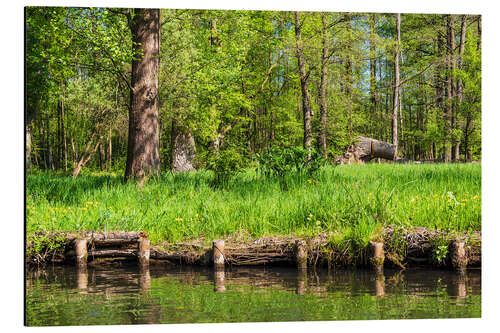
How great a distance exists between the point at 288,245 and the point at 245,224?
0.79 metres

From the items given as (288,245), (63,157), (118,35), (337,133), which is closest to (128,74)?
(118,35)

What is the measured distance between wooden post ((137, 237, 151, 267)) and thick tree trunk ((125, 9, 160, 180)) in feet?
7.39

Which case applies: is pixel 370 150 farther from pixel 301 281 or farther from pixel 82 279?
pixel 82 279

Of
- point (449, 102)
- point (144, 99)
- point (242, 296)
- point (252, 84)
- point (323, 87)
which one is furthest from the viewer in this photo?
point (323, 87)

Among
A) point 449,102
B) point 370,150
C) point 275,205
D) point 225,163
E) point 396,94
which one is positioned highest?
point 396,94

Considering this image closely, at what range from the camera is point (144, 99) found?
24.6 ft

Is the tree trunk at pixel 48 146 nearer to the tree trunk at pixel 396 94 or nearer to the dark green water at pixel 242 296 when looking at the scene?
the dark green water at pixel 242 296

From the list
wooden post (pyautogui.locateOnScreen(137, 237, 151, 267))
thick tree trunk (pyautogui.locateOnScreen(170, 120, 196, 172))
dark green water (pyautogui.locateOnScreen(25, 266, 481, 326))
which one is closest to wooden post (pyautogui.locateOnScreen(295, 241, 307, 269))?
dark green water (pyautogui.locateOnScreen(25, 266, 481, 326))

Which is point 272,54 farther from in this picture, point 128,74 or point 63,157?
point 63,157

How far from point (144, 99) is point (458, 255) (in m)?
4.88

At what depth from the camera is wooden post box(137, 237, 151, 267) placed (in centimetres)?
534

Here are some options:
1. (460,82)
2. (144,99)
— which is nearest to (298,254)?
(460,82)

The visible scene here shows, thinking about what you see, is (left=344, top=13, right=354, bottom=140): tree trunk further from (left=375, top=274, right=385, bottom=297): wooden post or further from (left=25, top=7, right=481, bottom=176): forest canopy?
(left=375, top=274, right=385, bottom=297): wooden post

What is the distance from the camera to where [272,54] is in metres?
7.17
